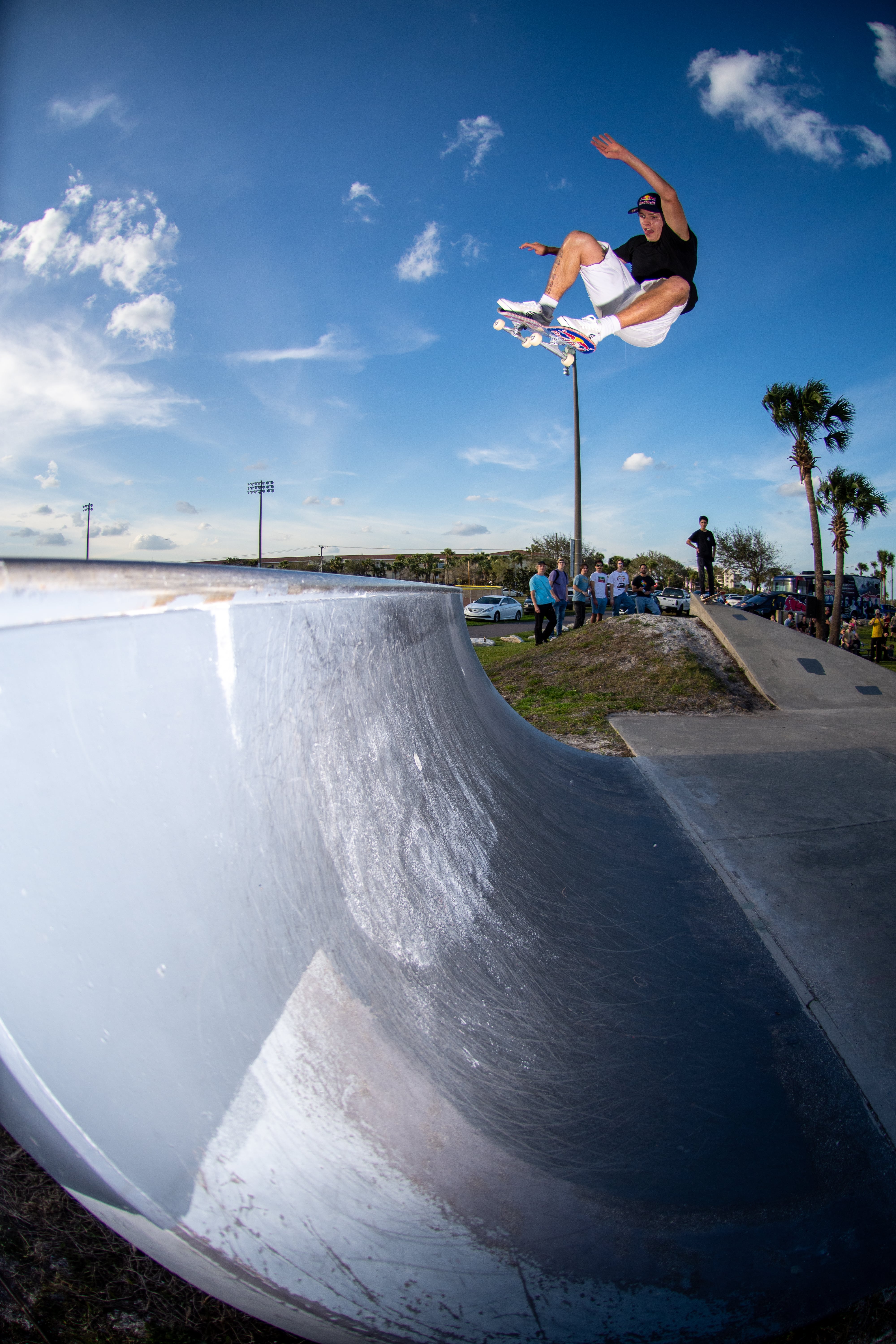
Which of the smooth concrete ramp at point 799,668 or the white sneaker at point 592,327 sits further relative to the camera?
the white sneaker at point 592,327

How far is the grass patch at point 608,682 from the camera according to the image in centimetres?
694

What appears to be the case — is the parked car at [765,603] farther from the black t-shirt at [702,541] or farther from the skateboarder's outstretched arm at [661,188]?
the skateboarder's outstretched arm at [661,188]

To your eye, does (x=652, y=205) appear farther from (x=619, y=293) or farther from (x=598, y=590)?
(x=598, y=590)

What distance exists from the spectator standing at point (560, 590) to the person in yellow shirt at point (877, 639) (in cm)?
1098

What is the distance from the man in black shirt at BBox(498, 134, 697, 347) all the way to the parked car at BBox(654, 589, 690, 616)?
25311mm

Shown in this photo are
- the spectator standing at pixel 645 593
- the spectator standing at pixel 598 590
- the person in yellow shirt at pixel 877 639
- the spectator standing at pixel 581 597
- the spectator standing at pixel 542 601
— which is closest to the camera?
the spectator standing at pixel 542 601

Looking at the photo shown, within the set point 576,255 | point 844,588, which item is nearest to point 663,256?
point 576,255

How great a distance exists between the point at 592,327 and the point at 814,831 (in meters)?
8.29

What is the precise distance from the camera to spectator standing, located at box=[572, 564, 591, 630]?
44.2ft

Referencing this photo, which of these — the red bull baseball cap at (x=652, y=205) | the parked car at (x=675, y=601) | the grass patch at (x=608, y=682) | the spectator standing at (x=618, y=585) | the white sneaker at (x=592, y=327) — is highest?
the red bull baseball cap at (x=652, y=205)

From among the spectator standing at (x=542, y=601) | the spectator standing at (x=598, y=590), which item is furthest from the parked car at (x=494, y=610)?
the spectator standing at (x=542, y=601)

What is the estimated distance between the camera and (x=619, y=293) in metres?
8.91

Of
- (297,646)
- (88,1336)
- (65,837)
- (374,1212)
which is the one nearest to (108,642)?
(65,837)

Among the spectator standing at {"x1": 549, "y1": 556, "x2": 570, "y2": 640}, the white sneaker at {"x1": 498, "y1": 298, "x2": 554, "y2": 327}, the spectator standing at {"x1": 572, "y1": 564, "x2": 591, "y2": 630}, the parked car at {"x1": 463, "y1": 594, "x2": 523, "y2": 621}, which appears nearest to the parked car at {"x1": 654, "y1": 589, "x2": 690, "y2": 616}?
the parked car at {"x1": 463, "y1": 594, "x2": 523, "y2": 621}
